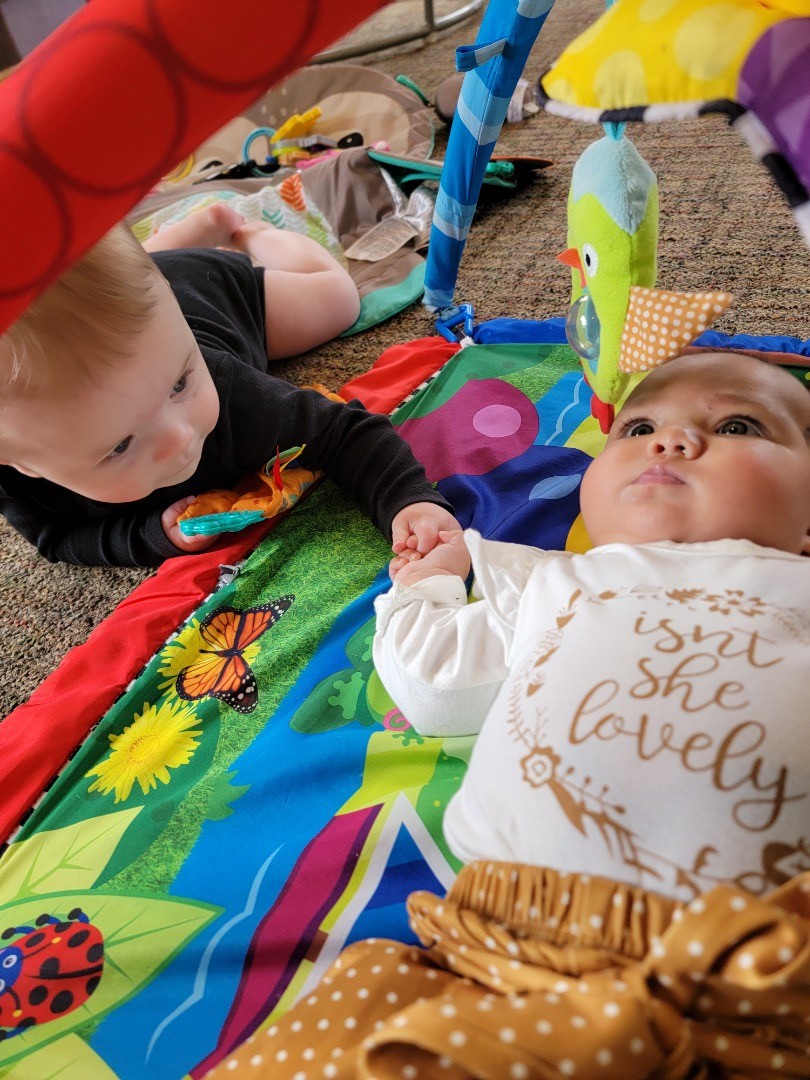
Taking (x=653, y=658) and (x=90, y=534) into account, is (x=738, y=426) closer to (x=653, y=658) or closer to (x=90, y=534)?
(x=653, y=658)

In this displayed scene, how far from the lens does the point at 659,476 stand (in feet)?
2.06

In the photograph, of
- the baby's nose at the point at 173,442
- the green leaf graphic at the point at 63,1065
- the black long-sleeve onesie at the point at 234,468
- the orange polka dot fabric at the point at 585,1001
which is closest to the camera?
the orange polka dot fabric at the point at 585,1001

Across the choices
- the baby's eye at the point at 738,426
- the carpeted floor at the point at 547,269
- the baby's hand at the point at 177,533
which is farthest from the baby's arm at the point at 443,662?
the carpeted floor at the point at 547,269

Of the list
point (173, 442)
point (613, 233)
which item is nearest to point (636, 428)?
point (613, 233)

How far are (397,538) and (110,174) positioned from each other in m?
0.50

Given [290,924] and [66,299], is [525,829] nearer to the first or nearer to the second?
[290,924]

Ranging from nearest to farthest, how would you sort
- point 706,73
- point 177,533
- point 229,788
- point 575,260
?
1. point 706,73
2. point 229,788
3. point 575,260
4. point 177,533

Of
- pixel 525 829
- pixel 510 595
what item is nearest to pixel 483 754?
pixel 525 829

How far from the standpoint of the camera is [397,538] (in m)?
0.86

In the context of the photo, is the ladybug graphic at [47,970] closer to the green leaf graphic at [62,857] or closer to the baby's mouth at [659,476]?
the green leaf graphic at [62,857]

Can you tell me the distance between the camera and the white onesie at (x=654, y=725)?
1.42ft

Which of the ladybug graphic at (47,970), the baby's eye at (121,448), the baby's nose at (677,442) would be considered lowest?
the ladybug graphic at (47,970)

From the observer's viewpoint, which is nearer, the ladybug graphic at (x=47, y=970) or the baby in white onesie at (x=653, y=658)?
the baby in white onesie at (x=653, y=658)

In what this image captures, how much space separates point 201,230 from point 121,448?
2.37 feet
